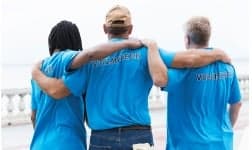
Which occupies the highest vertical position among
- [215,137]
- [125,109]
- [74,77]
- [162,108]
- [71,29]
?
[71,29]

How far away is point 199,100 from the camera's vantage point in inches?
85.7

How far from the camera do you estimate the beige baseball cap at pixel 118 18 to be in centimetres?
200

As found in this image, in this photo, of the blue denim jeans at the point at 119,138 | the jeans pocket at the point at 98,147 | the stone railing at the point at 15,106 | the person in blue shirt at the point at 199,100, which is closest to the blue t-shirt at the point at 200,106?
the person in blue shirt at the point at 199,100

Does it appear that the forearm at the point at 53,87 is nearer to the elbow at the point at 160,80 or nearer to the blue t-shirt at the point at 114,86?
the blue t-shirt at the point at 114,86

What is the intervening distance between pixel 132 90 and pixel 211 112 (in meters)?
0.43

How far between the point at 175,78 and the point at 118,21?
37cm

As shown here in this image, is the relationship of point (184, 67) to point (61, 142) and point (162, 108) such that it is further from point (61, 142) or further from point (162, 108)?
point (162, 108)

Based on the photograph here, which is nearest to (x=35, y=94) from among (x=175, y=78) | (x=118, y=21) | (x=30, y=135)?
(x=118, y=21)

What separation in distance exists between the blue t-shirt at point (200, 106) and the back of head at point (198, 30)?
122 mm

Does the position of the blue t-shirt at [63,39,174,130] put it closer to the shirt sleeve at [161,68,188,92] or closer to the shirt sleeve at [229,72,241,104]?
the shirt sleeve at [161,68,188,92]

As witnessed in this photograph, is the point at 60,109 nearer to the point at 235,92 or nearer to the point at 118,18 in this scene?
the point at 118,18

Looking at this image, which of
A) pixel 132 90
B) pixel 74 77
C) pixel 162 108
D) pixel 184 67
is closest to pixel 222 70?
pixel 184 67

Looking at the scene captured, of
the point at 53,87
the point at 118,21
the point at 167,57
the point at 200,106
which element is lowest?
the point at 200,106

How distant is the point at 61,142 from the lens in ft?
6.95
